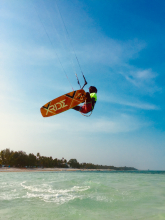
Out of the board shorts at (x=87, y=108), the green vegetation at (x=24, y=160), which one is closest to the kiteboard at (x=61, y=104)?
the board shorts at (x=87, y=108)

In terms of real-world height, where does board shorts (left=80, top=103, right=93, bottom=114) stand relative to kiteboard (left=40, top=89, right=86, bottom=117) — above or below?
below

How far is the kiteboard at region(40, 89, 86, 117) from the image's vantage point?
7738mm

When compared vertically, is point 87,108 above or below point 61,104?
below

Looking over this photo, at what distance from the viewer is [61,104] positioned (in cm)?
809

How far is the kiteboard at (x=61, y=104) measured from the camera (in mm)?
7738

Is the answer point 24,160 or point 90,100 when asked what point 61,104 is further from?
point 24,160

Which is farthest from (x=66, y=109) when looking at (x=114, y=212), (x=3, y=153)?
(x=3, y=153)

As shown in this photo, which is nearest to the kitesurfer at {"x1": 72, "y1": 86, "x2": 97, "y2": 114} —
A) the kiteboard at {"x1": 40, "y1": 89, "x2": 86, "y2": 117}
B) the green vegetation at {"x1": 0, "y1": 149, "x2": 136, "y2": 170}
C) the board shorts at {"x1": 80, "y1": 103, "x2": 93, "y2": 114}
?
the board shorts at {"x1": 80, "y1": 103, "x2": 93, "y2": 114}

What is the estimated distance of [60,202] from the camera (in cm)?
852

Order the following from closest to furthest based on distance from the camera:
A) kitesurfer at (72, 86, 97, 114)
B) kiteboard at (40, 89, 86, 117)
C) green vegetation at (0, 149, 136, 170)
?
kitesurfer at (72, 86, 97, 114), kiteboard at (40, 89, 86, 117), green vegetation at (0, 149, 136, 170)

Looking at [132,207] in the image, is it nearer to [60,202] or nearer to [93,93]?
[60,202]

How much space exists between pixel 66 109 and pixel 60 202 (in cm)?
483

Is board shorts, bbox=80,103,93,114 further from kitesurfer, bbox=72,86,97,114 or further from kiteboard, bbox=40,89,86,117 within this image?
kiteboard, bbox=40,89,86,117

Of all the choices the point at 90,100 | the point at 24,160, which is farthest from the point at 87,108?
the point at 24,160
